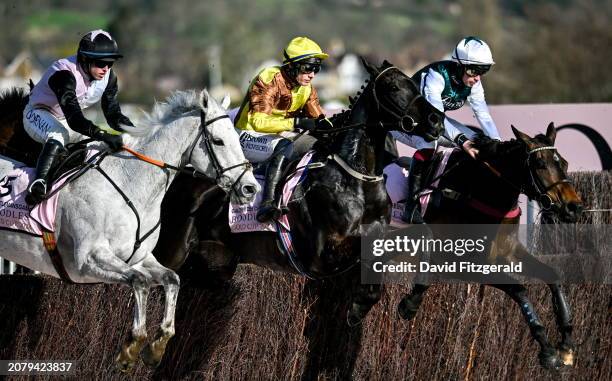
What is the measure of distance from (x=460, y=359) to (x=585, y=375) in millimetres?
1637

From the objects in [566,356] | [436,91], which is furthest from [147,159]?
[566,356]

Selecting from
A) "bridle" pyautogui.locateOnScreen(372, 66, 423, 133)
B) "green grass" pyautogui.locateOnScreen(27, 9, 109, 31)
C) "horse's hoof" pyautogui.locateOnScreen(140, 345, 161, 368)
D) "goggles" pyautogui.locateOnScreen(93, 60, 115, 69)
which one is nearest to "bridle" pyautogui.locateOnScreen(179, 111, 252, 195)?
"goggles" pyautogui.locateOnScreen(93, 60, 115, 69)

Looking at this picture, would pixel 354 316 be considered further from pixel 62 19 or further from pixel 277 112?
pixel 62 19

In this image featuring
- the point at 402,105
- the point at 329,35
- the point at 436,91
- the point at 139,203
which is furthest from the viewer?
the point at 329,35

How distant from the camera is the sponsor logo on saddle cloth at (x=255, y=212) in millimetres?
8609

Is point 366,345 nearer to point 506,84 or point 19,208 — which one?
point 19,208

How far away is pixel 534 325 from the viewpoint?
27.6 ft

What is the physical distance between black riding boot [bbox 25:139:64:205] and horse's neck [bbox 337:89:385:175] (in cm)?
226

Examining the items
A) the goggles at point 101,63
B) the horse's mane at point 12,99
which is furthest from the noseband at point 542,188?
the horse's mane at point 12,99

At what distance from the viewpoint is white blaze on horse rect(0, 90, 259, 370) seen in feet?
23.9

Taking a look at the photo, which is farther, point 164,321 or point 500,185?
point 500,185

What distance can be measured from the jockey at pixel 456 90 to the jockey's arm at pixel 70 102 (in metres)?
2.97

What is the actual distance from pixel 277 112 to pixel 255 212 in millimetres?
906

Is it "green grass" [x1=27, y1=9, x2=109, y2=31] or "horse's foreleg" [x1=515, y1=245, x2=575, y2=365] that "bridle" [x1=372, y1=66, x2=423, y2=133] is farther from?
"green grass" [x1=27, y1=9, x2=109, y2=31]
